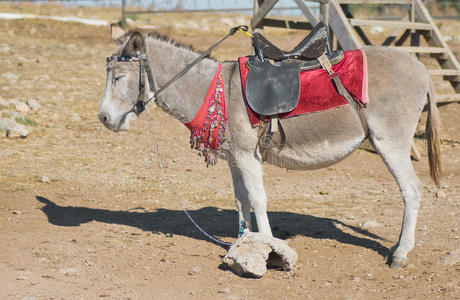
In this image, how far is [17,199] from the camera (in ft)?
22.8

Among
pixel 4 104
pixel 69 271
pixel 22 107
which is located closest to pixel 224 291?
pixel 69 271

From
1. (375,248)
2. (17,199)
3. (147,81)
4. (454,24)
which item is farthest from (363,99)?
(454,24)

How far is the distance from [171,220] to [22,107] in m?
5.71

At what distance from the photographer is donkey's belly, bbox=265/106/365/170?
510 cm

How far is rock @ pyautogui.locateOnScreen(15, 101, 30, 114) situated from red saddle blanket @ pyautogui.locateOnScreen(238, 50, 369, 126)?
7.07m

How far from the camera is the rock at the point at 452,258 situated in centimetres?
513

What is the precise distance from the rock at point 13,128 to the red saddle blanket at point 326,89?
231 inches

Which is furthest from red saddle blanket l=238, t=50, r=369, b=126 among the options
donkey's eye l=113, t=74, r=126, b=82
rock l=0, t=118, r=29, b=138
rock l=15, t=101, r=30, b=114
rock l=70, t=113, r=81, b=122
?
rock l=15, t=101, r=30, b=114

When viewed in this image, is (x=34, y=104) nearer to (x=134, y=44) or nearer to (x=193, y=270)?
(x=134, y=44)

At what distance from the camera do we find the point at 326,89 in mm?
5043

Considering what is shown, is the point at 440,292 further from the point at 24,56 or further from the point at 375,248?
the point at 24,56

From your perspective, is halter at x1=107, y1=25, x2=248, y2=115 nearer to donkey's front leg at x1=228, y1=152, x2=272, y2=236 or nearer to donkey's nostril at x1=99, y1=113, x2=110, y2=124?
donkey's nostril at x1=99, y1=113, x2=110, y2=124

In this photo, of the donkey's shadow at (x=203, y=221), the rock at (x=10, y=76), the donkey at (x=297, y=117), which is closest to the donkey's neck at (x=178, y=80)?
the donkey at (x=297, y=117)

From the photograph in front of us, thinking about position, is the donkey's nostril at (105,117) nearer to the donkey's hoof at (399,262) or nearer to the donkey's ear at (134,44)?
the donkey's ear at (134,44)
